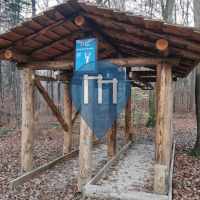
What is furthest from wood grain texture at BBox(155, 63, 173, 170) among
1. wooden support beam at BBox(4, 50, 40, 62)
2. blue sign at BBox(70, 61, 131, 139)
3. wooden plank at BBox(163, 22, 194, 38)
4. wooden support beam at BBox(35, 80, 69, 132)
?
wooden support beam at BBox(4, 50, 40, 62)

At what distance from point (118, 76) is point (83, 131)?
133 inches

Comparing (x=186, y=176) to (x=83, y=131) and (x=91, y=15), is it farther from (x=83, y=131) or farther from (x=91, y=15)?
(x=91, y=15)

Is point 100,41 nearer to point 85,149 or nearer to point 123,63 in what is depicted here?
point 123,63

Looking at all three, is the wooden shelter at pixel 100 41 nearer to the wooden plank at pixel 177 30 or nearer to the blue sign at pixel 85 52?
the wooden plank at pixel 177 30

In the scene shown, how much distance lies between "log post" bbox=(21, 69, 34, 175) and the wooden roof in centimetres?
86

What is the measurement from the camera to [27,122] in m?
5.45

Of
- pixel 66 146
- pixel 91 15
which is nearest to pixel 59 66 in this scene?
pixel 91 15

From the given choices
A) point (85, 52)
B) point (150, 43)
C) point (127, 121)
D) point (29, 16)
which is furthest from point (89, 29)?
point (29, 16)

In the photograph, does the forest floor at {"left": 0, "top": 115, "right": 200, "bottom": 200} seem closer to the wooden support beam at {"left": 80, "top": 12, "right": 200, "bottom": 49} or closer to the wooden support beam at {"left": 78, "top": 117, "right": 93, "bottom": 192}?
the wooden support beam at {"left": 78, "top": 117, "right": 93, "bottom": 192}

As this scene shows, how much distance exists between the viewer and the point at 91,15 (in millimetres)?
4070

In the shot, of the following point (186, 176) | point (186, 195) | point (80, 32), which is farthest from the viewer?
point (186, 176)

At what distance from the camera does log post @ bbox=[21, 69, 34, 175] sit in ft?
17.7

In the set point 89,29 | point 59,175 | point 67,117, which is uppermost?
point 89,29

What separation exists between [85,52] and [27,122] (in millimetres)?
2719
